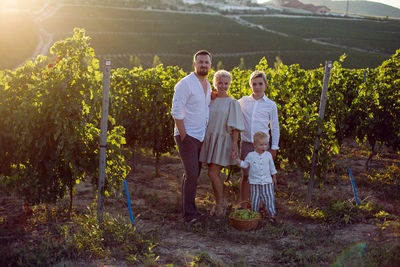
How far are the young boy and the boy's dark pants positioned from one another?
0.57 meters

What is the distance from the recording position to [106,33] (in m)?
57.7

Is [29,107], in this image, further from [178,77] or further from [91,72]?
[178,77]

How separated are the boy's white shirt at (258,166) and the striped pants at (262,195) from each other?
0.31 ft

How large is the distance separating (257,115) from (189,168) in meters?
1.18

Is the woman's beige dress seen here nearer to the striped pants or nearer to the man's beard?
the man's beard

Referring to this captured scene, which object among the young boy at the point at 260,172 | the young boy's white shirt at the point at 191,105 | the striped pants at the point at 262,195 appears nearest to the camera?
the young boy's white shirt at the point at 191,105

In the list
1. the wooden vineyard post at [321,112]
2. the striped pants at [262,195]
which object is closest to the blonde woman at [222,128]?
the striped pants at [262,195]

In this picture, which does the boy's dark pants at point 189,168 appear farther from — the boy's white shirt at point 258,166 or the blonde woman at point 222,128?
the boy's white shirt at point 258,166

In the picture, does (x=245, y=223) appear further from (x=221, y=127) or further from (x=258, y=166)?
(x=221, y=127)

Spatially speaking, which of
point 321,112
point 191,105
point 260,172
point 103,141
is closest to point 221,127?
point 191,105

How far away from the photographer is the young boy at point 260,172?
4660 mm

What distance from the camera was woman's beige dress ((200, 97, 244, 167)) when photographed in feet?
15.0

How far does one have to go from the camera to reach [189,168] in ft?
14.9

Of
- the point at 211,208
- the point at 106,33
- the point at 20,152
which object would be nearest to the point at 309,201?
the point at 211,208
